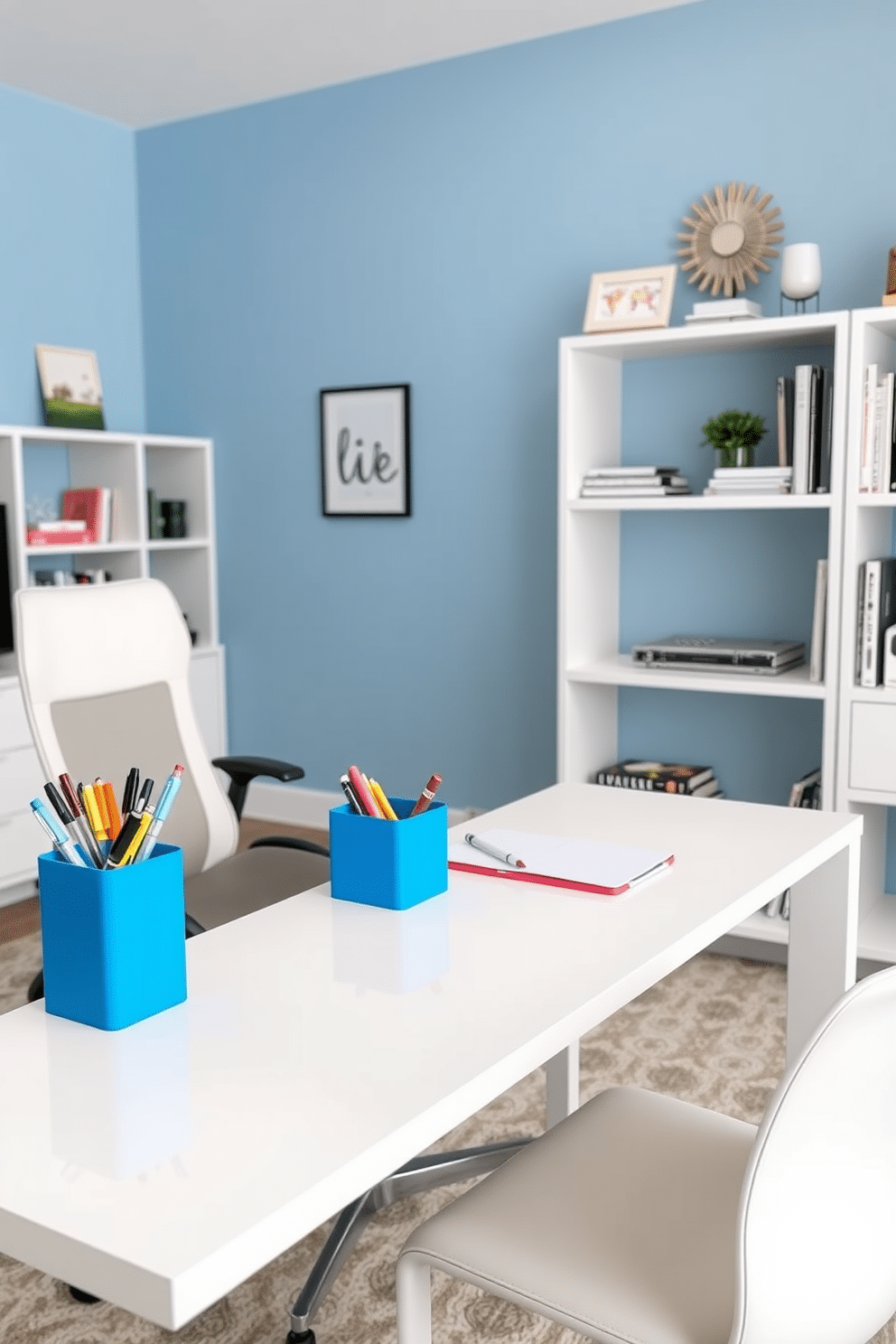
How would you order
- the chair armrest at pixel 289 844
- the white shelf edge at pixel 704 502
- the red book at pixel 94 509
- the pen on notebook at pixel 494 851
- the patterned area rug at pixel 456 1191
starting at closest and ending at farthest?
the pen on notebook at pixel 494 851
the patterned area rug at pixel 456 1191
the chair armrest at pixel 289 844
the white shelf edge at pixel 704 502
the red book at pixel 94 509

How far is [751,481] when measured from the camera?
3207 millimetres

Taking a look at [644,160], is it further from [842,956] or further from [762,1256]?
[762,1256]

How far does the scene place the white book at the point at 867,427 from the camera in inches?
117

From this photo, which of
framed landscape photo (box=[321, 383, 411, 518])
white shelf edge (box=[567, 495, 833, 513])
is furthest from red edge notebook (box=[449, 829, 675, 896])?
framed landscape photo (box=[321, 383, 411, 518])

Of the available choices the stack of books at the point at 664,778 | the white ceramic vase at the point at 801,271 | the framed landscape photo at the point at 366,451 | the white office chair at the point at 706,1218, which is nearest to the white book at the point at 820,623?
the stack of books at the point at 664,778

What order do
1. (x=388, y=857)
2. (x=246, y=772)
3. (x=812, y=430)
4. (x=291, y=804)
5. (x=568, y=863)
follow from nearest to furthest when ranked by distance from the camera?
(x=388, y=857) → (x=568, y=863) → (x=246, y=772) → (x=812, y=430) → (x=291, y=804)

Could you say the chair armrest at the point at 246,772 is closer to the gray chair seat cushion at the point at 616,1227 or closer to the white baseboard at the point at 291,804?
the gray chair seat cushion at the point at 616,1227

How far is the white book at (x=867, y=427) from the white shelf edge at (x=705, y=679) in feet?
1.67

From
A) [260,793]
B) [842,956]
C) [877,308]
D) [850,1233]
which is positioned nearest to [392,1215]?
[842,956]

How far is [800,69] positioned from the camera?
3.35m

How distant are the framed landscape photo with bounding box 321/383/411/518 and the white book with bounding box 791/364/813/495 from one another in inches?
57.7

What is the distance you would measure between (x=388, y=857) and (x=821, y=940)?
30.1 inches

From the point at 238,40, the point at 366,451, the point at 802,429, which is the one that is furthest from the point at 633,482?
the point at 238,40

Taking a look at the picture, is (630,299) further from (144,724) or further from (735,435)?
(144,724)
